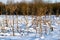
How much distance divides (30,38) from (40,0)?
2.46 meters

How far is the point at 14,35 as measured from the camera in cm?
509

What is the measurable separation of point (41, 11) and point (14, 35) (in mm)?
1419

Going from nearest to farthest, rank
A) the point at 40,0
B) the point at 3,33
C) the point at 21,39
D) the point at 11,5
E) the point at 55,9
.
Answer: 1. the point at 21,39
2. the point at 3,33
3. the point at 11,5
4. the point at 40,0
5. the point at 55,9

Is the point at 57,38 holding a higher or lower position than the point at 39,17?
lower

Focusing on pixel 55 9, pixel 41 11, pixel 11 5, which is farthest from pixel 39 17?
pixel 55 9

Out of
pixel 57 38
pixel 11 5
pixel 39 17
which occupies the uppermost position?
pixel 11 5

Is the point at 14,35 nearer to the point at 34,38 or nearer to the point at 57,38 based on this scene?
the point at 34,38

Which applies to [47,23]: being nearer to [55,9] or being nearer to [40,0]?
[40,0]

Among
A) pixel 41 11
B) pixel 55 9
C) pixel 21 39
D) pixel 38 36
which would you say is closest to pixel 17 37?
pixel 21 39

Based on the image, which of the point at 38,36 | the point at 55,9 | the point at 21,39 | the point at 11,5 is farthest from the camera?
the point at 55,9

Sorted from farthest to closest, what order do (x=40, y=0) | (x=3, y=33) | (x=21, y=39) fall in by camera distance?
(x=40, y=0) < (x=3, y=33) < (x=21, y=39)

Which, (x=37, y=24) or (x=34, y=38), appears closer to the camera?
(x=34, y=38)

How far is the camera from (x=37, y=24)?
19.9 ft

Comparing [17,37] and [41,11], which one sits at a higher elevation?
[41,11]
